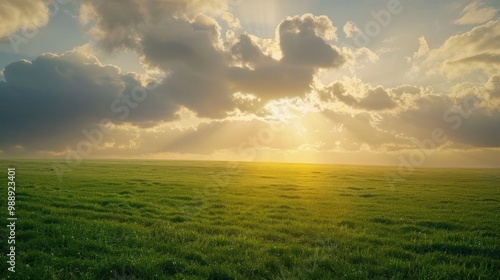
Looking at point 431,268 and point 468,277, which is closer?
point 468,277

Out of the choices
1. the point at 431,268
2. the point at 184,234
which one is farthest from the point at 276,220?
the point at 431,268

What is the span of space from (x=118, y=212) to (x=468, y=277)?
1625cm

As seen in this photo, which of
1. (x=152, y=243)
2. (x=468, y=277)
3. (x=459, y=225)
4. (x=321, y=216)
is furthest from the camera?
(x=321, y=216)

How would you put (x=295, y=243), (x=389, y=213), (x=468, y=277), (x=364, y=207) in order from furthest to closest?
(x=364, y=207) < (x=389, y=213) < (x=295, y=243) < (x=468, y=277)

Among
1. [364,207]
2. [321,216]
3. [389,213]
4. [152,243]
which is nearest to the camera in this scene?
[152,243]

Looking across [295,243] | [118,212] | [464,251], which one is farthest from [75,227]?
[464,251]

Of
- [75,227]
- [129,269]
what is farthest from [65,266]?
[75,227]

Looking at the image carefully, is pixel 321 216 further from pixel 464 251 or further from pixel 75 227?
pixel 75 227

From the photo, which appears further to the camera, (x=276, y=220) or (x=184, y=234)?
→ (x=276, y=220)

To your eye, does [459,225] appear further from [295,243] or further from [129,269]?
[129,269]

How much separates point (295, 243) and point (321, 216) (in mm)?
6876

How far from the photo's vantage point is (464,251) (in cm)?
1212

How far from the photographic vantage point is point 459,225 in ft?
56.1

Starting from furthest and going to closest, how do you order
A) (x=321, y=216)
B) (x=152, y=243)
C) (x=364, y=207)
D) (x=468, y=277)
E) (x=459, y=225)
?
(x=364, y=207), (x=321, y=216), (x=459, y=225), (x=152, y=243), (x=468, y=277)
